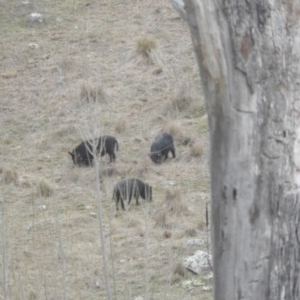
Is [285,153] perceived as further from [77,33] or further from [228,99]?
[77,33]

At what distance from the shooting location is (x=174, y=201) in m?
10.6

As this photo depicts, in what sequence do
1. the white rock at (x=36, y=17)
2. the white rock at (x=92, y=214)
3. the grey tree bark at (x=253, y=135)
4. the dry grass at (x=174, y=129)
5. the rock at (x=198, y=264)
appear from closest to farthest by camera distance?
the grey tree bark at (x=253, y=135), the rock at (x=198, y=264), the white rock at (x=92, y=214), the dry grass at (x=174, y=129), the white rock at (x=36, y=17)

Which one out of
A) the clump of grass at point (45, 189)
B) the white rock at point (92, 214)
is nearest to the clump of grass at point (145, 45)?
the clump of grass at point (45, 189)

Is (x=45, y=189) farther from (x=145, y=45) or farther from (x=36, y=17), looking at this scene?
(x=36, y=17)

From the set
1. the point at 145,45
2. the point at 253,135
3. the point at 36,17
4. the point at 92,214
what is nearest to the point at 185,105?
the point at 145,45

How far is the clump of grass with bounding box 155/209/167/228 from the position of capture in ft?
32.5

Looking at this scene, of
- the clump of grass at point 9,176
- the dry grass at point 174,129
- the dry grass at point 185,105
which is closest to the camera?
the clump of grass at point 9,176

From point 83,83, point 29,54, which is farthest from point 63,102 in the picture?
point 29,54

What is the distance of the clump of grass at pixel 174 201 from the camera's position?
10344mm

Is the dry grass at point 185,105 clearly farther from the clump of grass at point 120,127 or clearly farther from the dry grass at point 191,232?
the dry grass at point 191,232

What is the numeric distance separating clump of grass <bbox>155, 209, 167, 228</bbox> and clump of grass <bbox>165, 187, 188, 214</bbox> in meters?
0.16

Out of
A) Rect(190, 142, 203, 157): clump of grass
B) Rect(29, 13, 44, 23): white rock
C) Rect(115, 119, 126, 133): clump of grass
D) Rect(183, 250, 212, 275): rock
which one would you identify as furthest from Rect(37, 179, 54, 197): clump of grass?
Rect(29, 13, 44, 23): white rock

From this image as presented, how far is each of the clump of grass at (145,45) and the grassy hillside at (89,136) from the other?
0.02 meters

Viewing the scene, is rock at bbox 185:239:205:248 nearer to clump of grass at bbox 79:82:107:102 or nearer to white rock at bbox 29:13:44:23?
clump of grass at bbox 79:82:107:102
